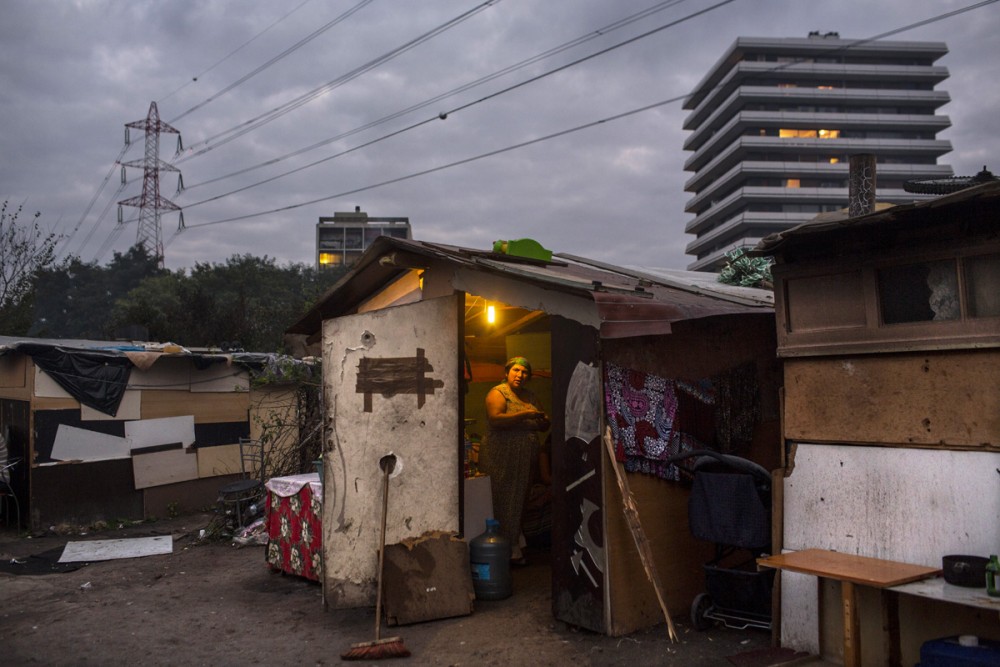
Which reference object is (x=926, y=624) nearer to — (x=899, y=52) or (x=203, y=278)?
(x=203, y=278)

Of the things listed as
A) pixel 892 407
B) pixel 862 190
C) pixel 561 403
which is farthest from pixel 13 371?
pixel 892 407

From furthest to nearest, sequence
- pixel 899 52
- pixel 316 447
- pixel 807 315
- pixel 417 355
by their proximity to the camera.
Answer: pixel 899 52 < pixel 316 447 < pixel 417 355 < pixel 807 315

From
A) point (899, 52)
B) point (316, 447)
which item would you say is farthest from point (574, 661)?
point (899, 52)

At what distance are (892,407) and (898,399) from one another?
0.22ft

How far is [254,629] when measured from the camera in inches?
246

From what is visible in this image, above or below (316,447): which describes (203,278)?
above

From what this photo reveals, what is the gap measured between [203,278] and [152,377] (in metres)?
30.2

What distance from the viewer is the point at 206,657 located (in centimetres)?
558

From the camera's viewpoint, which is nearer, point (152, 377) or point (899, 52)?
point (152, 377)

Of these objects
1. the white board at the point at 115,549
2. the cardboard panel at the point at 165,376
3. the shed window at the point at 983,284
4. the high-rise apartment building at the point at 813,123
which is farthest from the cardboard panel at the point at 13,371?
the high-rise apartment building at the point at 813,123

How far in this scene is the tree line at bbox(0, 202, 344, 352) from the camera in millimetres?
22609

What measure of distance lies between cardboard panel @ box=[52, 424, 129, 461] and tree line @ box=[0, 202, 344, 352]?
149 inches

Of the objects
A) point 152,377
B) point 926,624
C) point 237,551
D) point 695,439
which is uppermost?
point 152,377

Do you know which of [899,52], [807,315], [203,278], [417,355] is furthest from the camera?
[899,52]
